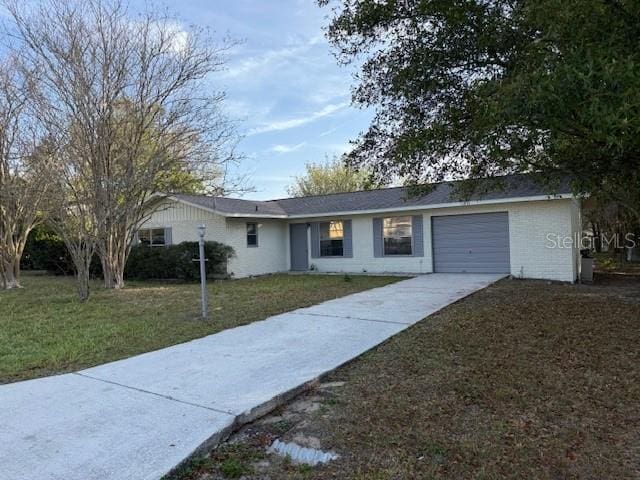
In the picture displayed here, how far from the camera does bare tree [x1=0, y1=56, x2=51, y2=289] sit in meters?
11.3

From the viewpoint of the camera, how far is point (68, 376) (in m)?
4.67

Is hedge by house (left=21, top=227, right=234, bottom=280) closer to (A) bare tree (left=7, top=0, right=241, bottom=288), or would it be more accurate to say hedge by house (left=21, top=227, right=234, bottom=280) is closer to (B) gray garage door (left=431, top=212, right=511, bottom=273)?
(A) bare tree (left=7, top=0, right=241, bottom=288)

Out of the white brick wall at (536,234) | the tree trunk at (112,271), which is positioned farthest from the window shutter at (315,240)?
the tree trunk at (112,271)

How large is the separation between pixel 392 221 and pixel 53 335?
11.0 meters

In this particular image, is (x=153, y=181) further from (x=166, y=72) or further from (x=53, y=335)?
(x=53, y=335)

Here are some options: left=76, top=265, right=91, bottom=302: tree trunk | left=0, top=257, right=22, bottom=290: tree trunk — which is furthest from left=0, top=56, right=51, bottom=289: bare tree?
left=76, top=265, right=91, bottom=302: tree trunk

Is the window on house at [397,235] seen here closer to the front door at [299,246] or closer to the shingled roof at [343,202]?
the shingled roof at [343,202]

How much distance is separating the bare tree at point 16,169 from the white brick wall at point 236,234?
3856mm

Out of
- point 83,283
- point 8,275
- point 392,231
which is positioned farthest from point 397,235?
point 8,275

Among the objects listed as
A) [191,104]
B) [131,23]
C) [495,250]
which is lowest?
[495,250]

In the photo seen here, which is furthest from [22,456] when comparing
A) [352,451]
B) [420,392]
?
[420,392]

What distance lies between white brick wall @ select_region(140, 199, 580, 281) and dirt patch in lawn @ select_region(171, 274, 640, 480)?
6504 mm

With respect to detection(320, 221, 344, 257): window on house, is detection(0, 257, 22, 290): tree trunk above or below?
below

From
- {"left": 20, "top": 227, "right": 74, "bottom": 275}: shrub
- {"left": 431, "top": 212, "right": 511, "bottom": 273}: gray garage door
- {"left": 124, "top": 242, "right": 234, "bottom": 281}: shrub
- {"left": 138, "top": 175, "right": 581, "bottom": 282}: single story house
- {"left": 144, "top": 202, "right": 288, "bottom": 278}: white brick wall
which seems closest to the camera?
{"left": 138, "top": 175, "right": 581, "bottom": 282}: single story house
